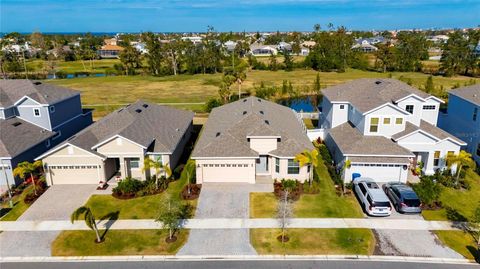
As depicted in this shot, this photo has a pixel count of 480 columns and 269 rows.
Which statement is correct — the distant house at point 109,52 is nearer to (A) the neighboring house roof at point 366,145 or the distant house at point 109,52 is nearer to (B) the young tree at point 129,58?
(B) the young tree at point 129,58

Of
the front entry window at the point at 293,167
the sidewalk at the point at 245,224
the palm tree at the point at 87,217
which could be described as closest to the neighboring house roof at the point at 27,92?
the sidewalk at the point at 245,224

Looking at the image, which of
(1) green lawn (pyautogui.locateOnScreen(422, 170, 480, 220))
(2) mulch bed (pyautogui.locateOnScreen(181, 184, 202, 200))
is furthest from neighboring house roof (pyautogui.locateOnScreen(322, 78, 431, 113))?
(2) mulch bed (pyautogui.locateOnScreen(181, 184, 202, 200))

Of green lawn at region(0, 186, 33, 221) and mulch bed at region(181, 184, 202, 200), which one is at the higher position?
mulch bed at region(181, 184, 202, 200)

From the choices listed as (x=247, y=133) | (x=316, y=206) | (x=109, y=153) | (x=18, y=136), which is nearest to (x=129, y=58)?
(x=18, y=136)

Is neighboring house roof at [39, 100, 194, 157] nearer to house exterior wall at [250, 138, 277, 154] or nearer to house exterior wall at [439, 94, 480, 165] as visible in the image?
house exterior wall at [250, 138, 277, 154]

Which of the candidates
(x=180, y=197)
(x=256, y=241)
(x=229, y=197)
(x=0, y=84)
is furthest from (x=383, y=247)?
(x=0, y=84)

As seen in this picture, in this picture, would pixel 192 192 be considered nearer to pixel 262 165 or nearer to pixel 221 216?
pixel 221 216
